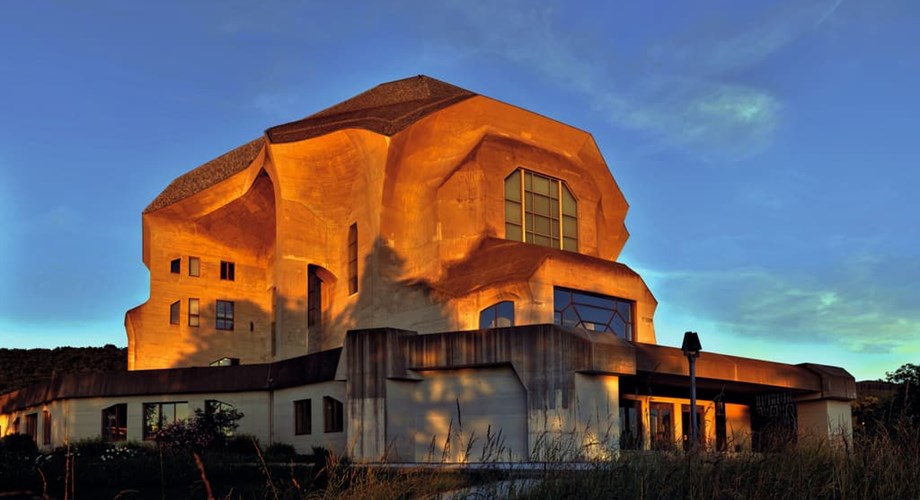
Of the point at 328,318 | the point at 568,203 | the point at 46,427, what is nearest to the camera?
the point at 568,203

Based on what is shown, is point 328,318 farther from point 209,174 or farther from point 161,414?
point 209,174

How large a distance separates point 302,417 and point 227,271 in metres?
12.8

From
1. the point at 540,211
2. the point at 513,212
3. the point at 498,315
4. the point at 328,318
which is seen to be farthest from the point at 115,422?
the point at 540,211

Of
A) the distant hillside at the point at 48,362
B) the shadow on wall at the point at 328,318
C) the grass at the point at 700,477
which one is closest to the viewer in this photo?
the grass at the point at 700,477

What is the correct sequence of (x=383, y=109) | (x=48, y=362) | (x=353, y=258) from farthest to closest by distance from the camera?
(x=48, y=362)
(x=353, y=258)
(x=383, y=109)

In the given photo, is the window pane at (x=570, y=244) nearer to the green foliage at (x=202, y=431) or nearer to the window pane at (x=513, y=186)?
the window pane at (x=513, y=186)

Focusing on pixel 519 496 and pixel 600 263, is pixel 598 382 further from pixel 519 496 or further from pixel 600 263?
pixel 519 496

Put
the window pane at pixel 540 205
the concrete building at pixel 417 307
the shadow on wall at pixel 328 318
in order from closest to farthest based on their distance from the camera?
the concrete building at pixel 417 307
the shadow on wall at pixel 328 318
the window pane at pixel 540 205

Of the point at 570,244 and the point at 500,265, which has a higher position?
the point at 570,244

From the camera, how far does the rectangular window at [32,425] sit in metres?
37.8

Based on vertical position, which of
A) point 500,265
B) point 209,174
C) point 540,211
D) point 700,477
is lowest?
point 700,477

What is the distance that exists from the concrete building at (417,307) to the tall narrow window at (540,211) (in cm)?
8

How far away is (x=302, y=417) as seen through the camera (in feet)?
102

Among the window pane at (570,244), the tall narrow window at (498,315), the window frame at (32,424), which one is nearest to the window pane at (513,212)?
the window pane at (570,244)
